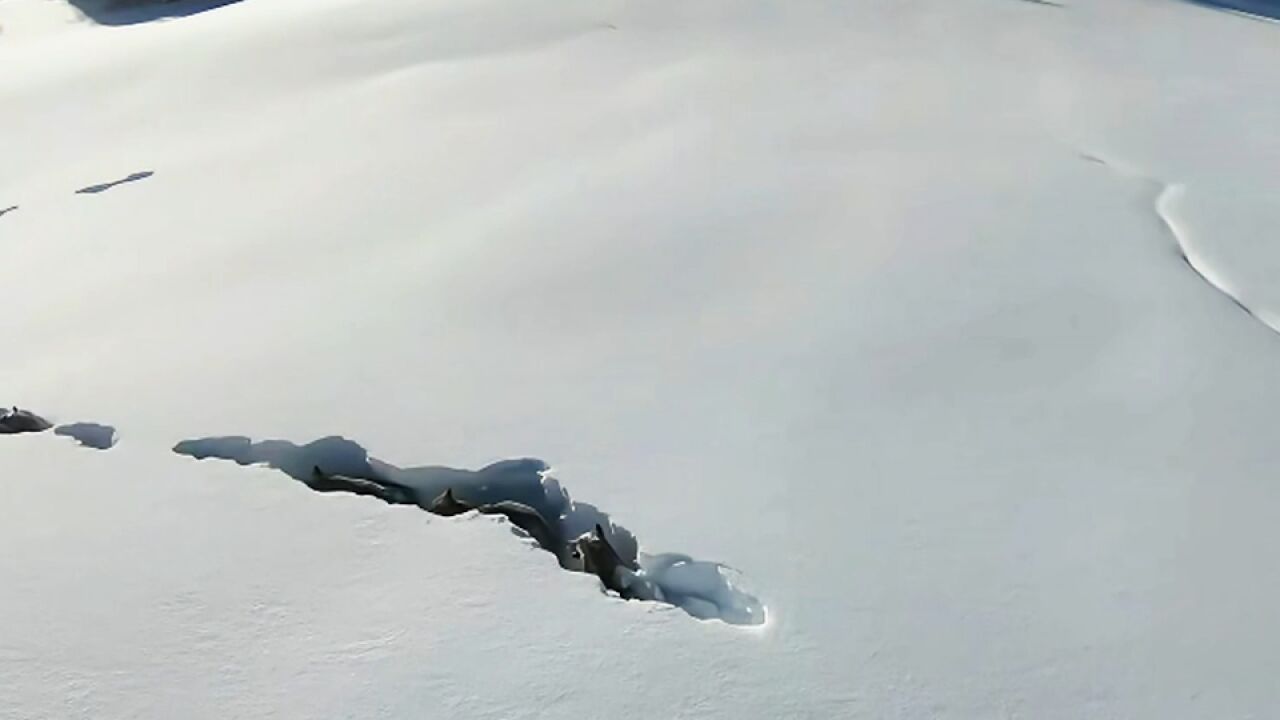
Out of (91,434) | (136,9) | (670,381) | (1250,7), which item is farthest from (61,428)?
(136,9)

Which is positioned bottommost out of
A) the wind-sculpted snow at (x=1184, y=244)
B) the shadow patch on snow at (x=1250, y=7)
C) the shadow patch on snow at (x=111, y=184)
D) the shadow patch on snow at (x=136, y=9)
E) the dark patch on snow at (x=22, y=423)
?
the shadow patch on snow at (x=136, y=9)

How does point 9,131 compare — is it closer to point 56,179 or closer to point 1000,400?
point 56,179

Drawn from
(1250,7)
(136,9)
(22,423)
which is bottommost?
(136,9)

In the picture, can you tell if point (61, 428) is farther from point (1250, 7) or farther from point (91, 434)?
point (1250, 7)

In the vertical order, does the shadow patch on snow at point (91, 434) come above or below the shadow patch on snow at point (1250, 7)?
above

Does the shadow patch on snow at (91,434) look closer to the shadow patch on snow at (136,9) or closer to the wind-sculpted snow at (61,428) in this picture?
the wind-sculpted snow at (61,428)

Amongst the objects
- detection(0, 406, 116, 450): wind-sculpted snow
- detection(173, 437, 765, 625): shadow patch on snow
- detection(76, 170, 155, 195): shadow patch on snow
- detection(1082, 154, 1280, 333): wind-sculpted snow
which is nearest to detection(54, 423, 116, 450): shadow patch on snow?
detection(0, 406, 116, 450): wind-sculpted snow

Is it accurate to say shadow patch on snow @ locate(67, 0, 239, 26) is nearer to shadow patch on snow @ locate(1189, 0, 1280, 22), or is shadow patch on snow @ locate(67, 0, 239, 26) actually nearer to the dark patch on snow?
shadow patch on snow @ locate(1189, 0, 1280, 22)

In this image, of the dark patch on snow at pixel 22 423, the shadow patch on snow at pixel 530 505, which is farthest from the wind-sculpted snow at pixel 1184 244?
the dark patch on snow at pixel 22 423
